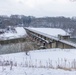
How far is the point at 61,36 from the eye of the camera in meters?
27.8

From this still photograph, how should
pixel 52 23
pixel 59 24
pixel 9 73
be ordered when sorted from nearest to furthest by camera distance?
pixel 9 73 → pixel 59 24 → pixel 52 23

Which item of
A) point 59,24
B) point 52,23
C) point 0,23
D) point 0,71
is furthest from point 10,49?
point 52,23

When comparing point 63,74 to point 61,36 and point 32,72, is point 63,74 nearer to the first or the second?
point 32,72

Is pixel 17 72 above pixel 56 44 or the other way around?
above

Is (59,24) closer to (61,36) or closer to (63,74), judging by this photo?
(61,36)

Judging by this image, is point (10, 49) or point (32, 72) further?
point (10, 49)

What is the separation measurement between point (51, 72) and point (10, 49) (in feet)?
53.2

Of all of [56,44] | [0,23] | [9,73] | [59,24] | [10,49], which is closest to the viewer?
[9,73]

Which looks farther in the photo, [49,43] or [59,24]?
[59,24]

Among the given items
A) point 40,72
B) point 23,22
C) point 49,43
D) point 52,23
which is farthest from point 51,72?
point 23,22

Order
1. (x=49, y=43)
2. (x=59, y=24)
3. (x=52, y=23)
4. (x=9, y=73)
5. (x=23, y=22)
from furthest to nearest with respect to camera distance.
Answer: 1. (x=23, y=22)
2. (x=52, y=23)
3. (x=59, y=24)
4. (x=49, y=43)
5. (x=9, y=73)

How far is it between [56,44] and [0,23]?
81.0m

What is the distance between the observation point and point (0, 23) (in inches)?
4134

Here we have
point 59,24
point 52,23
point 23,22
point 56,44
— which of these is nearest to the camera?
point 56,44
